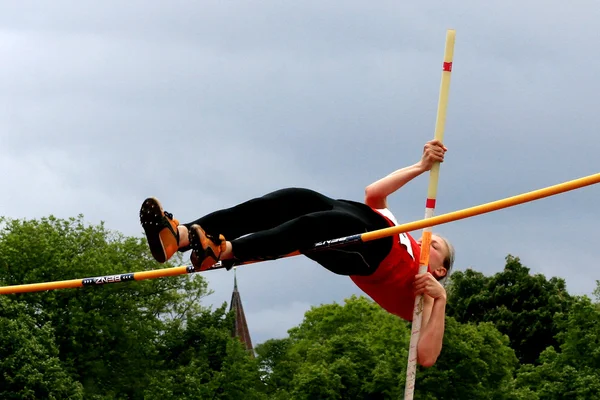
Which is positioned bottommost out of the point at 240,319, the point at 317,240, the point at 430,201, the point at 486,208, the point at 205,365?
the point at 317,240

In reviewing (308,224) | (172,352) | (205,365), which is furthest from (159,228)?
(172,352)

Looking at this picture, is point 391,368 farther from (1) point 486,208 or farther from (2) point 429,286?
(1) point 486,208

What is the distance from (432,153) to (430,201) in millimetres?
411

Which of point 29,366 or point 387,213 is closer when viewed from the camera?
point 387,213

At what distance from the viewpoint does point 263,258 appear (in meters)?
7.87

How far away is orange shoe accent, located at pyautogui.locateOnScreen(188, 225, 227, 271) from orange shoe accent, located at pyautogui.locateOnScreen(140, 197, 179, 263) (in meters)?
0.20

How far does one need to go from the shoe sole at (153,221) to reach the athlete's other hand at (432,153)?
2.12m

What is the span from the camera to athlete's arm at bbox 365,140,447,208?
28.4 ft

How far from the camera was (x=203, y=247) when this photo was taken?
7594 millimetres

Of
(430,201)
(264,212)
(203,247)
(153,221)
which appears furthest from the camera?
(430,201)

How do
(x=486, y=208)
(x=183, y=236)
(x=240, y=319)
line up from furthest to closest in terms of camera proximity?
(x=240, y=319), (x=486, y=208), (x=183, y=236)

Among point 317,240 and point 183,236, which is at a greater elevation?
point 317,240

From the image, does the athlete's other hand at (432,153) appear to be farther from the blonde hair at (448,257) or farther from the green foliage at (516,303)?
the green foliage at (516,303)

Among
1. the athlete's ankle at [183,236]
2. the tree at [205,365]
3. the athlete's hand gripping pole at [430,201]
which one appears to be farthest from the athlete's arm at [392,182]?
the tree at [205,365]
